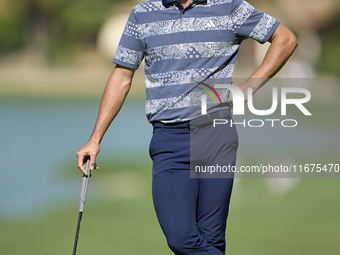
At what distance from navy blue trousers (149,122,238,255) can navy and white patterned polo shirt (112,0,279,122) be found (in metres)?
0.15

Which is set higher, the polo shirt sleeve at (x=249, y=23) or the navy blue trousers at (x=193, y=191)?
the polo shirt sleeve at (x=249, y=23)

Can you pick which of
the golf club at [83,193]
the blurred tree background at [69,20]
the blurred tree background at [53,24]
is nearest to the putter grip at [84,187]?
the golf club at [83,193]

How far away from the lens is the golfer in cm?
349

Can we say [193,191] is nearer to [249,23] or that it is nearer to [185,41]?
[185,41]

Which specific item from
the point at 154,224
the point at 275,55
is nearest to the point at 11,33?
the point at 154,224

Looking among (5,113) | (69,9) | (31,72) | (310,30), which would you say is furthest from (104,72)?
(5,113)

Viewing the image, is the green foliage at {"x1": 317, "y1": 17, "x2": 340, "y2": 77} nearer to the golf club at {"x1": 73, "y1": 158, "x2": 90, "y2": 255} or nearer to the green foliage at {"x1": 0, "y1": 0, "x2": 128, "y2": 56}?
the green foliage at {"x1": 0, "y1": 0, "x2": 128, "y2": 56}

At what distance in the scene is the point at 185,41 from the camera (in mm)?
3543

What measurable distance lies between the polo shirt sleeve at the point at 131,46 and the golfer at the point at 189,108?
26mm

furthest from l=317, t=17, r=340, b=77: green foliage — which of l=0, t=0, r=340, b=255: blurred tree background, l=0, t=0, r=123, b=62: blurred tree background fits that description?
l=0, t=0, r=123, b=62: blurred tree background

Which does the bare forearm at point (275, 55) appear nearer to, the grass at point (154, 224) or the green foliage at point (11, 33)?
the grass at point (154, 224)

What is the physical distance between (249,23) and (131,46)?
644 mm

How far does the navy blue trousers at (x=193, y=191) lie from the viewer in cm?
347

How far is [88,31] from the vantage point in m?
48.5
